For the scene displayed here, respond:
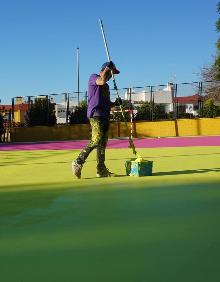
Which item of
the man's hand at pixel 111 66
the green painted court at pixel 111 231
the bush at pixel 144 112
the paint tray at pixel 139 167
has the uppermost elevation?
the man's hand at pixel 111 66

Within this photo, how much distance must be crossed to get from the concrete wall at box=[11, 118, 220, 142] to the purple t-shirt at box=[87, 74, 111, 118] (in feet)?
63.4

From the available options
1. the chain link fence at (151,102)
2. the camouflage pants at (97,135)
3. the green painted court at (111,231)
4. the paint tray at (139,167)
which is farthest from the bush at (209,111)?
the green painted court at (111,231)

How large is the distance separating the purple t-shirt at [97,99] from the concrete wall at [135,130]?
19.3m

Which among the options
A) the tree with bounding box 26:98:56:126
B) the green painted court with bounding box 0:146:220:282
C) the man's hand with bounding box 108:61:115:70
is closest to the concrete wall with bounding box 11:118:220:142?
the tree with bounding box 26:98:56:126

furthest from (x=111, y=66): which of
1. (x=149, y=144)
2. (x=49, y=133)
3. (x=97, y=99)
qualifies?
(x=49, y=133)

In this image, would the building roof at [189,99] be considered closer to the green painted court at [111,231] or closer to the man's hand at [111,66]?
the man's hand at [111,66]

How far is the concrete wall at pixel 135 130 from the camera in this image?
90.3ft

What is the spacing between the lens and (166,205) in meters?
5.27

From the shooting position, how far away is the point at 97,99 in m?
7.89

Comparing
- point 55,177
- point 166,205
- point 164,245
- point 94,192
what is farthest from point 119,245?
point 55,177

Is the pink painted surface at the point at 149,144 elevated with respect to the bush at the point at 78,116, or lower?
lower

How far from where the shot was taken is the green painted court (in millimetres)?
3221

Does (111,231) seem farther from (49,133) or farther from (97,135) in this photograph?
(49,133)

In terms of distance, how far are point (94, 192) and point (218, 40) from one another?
2607cm
